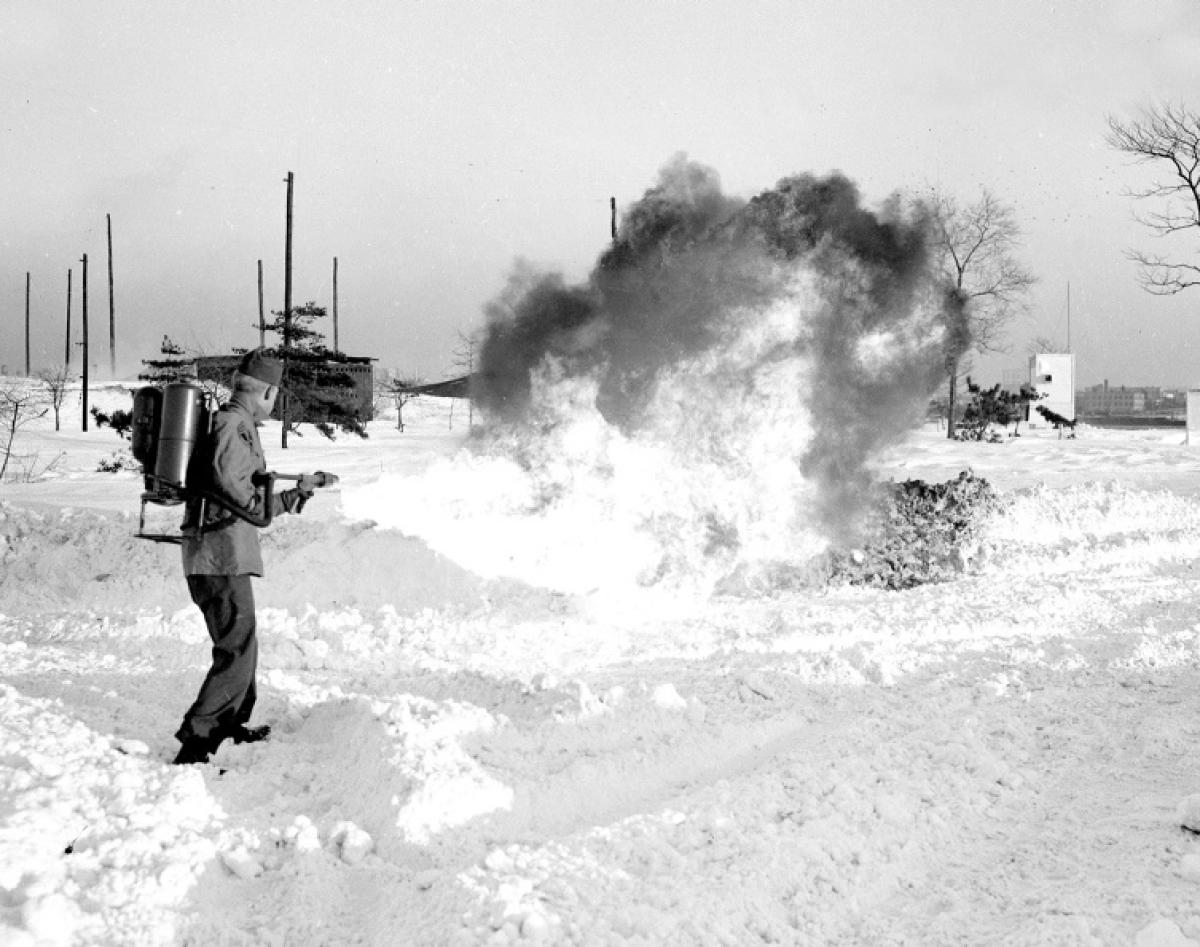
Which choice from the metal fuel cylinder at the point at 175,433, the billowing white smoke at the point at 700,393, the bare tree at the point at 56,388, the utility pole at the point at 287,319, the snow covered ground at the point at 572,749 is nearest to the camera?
the snow covered ground at the point at 572,749

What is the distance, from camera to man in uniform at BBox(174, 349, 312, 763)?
4652 mm

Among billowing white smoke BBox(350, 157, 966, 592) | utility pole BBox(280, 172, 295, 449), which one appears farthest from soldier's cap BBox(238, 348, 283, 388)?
utility pole BBox(280, 172, 295, 449)

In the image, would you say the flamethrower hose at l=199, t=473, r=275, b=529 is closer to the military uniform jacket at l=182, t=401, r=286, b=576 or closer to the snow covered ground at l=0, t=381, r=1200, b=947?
the military uniform jacket at l=182, t=401, r=286, b=576

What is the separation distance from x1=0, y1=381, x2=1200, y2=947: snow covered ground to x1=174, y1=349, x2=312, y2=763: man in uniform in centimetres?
22

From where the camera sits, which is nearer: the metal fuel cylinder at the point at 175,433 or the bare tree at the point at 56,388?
the metal fuel cylinder at the point at 175,433

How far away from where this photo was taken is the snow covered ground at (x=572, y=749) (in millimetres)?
3283

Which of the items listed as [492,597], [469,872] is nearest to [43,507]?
[492,597]

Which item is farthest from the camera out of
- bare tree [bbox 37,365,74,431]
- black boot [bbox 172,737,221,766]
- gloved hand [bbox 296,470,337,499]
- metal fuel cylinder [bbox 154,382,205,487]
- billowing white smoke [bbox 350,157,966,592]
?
bare tree [bbox 37,365,74,431]

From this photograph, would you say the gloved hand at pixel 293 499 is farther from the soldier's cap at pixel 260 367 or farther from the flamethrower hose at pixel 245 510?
the soldier's cap at pixel 260 367

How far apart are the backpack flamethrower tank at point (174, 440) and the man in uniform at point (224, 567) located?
0.07 ft

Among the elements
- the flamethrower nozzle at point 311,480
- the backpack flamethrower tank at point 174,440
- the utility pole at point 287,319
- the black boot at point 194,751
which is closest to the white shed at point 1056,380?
the utility pole at point 287,319

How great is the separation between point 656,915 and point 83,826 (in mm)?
2296

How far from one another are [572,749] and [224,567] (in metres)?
2.02

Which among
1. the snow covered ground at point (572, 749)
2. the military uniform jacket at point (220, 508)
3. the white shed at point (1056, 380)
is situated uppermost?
the white shed at point (1056, 380)
